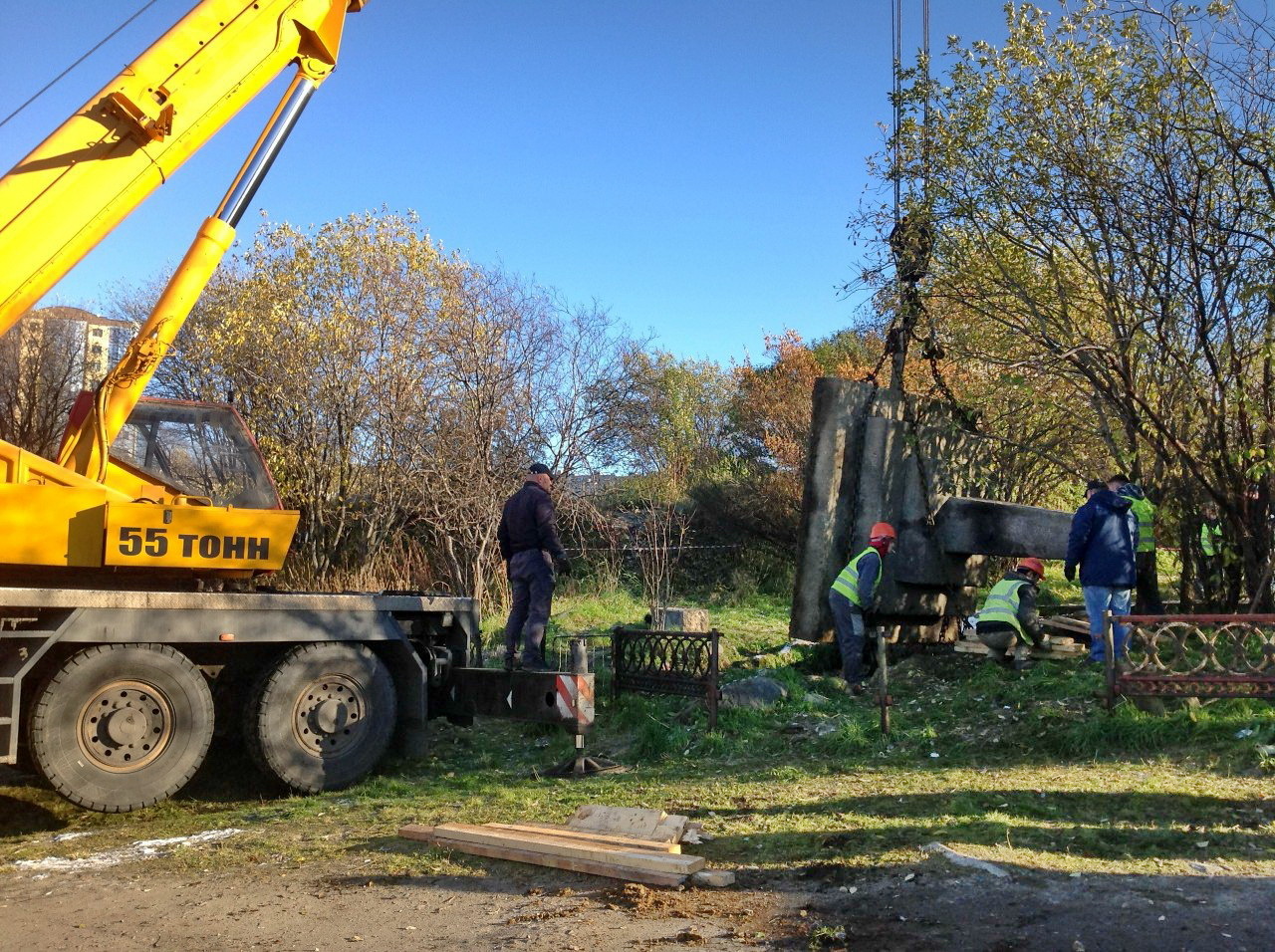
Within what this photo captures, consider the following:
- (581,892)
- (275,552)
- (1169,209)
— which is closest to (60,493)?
(275,552)

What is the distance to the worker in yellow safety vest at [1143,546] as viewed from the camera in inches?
397

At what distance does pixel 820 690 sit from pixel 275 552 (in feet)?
16.0

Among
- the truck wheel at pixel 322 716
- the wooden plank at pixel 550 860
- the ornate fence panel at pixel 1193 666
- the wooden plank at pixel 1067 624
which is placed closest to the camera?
the wooden plank at pixel 550 860

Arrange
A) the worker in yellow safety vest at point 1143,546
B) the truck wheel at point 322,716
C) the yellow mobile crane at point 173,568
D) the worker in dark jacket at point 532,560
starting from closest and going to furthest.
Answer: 1. the yellow mobile crane at point 173,568
2. the truck wheel at point 322,716
3. the worker in dark jacket at point 532,560
4. the worker in yellow safety vest at point 1143,546

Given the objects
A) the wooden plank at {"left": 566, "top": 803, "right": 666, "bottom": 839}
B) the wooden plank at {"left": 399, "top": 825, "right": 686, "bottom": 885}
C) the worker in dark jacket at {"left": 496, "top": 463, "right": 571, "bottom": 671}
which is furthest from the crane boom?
the wooden plank at {"left": 566, "top": 803, "right": 666, "bottom": 839}

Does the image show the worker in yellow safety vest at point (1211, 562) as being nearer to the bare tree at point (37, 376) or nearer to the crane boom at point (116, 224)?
the crane boom at point (116, 224)

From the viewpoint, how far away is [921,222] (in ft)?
36.6

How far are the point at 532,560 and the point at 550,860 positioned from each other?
410 cm

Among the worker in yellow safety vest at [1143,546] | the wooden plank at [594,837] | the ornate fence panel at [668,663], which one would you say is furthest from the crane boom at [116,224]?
the worker in yellow safety vest at [1143,546]

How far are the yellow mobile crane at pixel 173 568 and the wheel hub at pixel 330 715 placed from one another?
0.01 metres

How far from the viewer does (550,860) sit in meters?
5.42

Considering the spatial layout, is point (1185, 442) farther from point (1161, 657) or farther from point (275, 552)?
point (275, 552)

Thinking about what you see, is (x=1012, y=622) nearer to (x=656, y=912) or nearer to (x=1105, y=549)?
(x=1105, y=549)

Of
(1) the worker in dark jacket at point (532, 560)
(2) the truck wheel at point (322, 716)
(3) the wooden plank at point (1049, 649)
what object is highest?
(1) the worker in dark jacket at point (532, 560)
